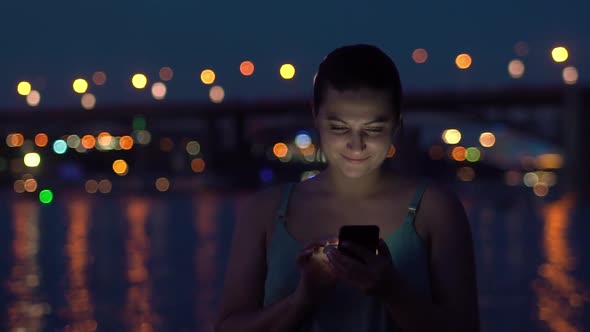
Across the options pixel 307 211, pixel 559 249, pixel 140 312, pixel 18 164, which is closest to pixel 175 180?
pixel 18 164

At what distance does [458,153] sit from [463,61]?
6144 centimetres

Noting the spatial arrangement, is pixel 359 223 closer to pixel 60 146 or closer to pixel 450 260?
pixel 450 260

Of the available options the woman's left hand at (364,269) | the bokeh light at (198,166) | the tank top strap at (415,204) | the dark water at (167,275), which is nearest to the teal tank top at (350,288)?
the tank top strap at (415,204)

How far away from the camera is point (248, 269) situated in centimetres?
240

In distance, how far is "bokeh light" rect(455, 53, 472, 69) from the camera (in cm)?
8112

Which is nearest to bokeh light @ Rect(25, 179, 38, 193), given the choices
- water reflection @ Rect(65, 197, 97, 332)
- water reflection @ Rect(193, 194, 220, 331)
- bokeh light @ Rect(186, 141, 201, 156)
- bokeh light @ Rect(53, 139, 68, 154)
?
bokeh light @ Rect(53, 139, 68, 154)

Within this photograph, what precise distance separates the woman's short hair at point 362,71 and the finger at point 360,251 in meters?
0.32

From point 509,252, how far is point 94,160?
101948 mm

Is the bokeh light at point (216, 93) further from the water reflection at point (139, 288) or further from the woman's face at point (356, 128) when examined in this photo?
the woman's face at point (356, 128)

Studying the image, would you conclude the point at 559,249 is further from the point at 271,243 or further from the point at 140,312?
the point at 271,243

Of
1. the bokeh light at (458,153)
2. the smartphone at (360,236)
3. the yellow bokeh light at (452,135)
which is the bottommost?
the bokeh light at (458,153)

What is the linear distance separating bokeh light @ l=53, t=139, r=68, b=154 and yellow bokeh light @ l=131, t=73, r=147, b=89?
105 ft

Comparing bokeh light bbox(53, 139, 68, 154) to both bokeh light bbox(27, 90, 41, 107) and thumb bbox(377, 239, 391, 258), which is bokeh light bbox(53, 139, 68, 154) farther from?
thumb bbox(377, 239, 391, 258)

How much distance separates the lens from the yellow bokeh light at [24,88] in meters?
96.5
